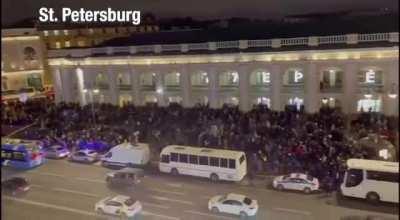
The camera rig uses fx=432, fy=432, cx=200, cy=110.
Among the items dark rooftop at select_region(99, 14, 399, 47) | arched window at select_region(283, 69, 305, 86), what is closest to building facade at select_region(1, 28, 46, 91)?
dark rooftop at select_region(99, 14, 399, 47)

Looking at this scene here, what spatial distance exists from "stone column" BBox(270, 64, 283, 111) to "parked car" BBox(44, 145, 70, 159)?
1.25 m

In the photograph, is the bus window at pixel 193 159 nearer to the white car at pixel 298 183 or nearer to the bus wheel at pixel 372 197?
the white car at pixel 298 183

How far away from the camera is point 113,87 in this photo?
7.77 feet

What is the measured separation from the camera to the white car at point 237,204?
221 centimetres

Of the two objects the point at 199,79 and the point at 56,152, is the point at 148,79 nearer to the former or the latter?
the point at 199,79

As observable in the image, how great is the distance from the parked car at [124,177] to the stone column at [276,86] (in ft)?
2.74

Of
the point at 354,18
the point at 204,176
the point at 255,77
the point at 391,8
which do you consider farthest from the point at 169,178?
the point at 391,8

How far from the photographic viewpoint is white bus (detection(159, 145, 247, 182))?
2.28 m

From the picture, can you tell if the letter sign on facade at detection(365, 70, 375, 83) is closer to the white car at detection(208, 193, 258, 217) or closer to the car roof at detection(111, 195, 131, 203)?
the white car at detection(208, 193, 258, 217)

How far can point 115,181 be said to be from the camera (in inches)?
95.1

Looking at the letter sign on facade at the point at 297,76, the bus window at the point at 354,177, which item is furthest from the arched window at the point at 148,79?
the bus window at the point at 354,177

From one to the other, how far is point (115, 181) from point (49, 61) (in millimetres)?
759

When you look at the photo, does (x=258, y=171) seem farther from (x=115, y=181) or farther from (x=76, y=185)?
(x=76, y=185)

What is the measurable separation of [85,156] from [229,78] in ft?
3.14
